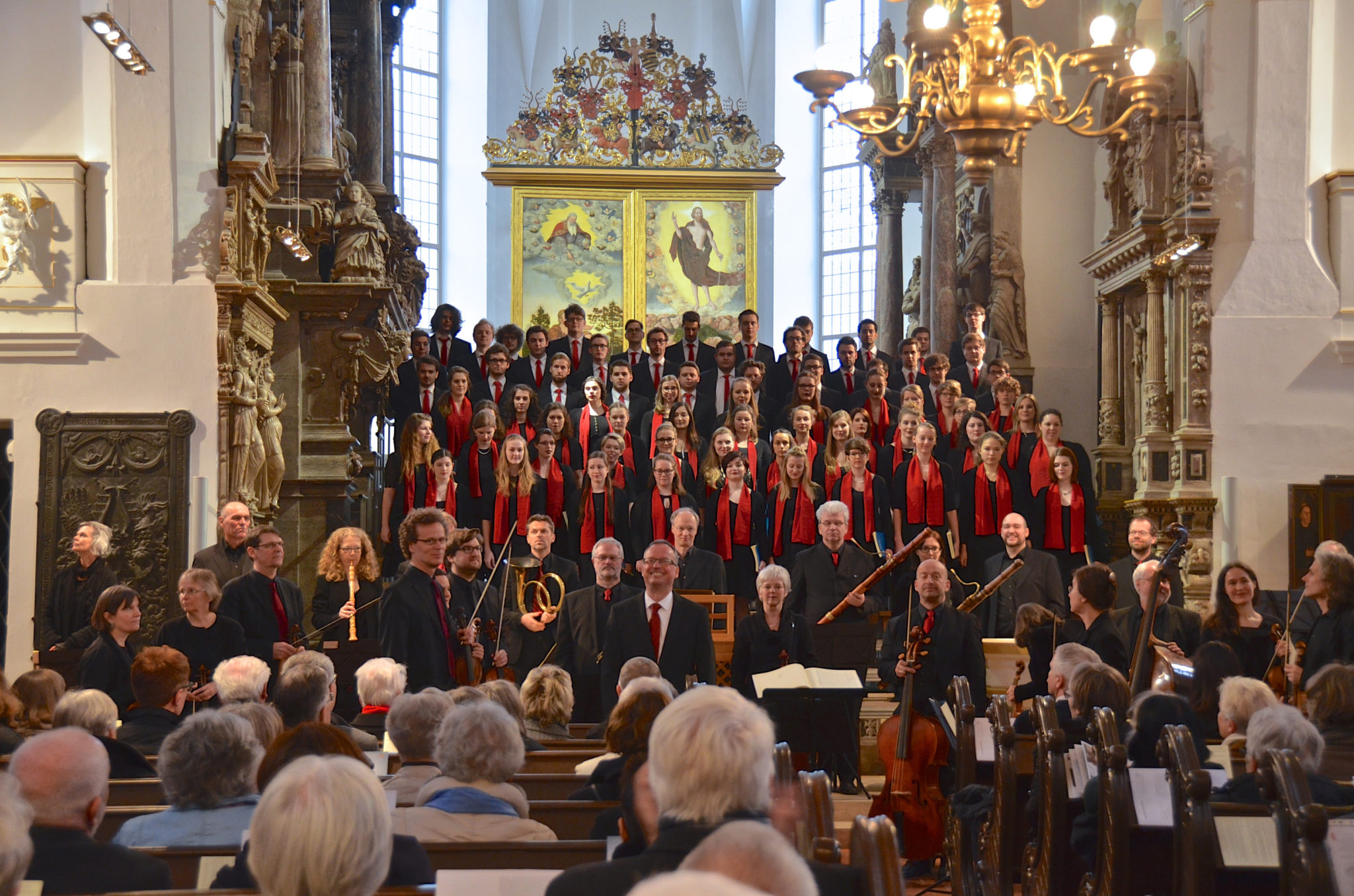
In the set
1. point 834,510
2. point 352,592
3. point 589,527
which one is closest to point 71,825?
point 352,592

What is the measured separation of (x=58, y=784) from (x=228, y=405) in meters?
7.62

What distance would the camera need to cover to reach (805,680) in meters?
6.33

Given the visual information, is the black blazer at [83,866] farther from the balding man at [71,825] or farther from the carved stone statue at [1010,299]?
the carved stone statue at [1010,299]

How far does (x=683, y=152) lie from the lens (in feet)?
60.3

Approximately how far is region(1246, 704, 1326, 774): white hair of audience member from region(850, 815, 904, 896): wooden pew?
5.76ft

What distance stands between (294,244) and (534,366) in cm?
258

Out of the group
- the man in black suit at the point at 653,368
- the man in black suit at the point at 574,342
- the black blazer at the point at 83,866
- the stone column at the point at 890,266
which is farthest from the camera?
the stone column at the point at 890,266

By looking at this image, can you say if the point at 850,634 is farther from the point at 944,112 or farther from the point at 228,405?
the point at 228,405

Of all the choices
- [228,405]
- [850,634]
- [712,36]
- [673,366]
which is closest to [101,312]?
[228,405]

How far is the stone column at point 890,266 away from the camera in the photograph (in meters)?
18.2

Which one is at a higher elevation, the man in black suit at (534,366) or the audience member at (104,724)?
the man in black suit at (534,366)

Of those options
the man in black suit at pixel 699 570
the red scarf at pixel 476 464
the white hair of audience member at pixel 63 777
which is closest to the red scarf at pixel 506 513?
the red scarf at pixel 476 464

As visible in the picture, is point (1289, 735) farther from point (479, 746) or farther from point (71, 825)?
point (71, 825)

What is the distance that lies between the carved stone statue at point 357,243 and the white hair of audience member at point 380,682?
632 cm
